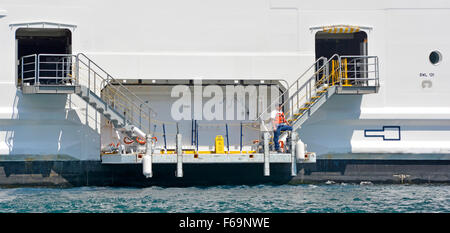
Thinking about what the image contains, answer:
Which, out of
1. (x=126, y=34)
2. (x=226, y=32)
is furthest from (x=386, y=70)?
(x=126, y=34)

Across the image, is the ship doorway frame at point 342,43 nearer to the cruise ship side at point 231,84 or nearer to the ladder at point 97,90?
the cruise ship side at point 231,84

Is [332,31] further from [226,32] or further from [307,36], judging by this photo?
[226,32]

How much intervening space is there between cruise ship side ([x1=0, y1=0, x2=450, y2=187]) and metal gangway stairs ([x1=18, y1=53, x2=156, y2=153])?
0.06 metres

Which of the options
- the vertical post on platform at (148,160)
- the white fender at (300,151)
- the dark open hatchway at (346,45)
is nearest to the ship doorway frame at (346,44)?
the dark open hatchway at (346,45)

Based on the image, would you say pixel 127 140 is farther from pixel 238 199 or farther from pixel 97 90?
pixel 238 199

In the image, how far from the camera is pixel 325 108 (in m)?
17.9

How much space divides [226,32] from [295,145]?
3.87 meters

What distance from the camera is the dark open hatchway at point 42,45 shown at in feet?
60.8

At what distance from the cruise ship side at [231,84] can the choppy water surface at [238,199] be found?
2.46ft

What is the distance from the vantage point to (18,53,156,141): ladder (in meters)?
16.2

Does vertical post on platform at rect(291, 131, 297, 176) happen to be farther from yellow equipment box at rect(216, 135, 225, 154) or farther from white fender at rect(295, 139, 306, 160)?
yellow equipment box at rect(216, 135, 225, 154)

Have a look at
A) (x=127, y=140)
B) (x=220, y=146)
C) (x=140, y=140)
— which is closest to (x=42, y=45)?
(x=127, y=140)

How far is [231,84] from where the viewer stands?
18.6 m

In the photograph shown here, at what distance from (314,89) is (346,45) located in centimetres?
342
